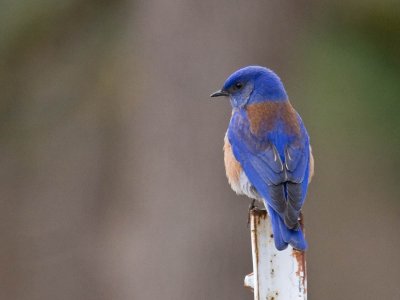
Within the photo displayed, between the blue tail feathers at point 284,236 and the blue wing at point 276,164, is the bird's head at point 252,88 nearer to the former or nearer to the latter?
the blue wing at point 276,164

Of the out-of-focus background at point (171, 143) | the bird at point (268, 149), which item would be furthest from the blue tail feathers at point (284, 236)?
the out-of-focus background at point (171, 143)

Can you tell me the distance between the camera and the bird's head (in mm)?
6664

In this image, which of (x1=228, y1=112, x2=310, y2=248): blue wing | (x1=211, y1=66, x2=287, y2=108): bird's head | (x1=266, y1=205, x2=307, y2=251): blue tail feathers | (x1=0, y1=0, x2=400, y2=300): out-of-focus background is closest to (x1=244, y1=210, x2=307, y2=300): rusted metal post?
(x1=266, y1=205, x2=307, y2=251): blue tail feathers

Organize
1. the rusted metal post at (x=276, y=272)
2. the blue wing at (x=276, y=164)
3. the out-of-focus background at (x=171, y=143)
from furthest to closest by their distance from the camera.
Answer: the out-of-focus background at (x=171, y=143), the blue wing at (x=276, y=164), the rusted metal post at (x=276, y=272)

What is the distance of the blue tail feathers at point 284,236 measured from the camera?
188 inches

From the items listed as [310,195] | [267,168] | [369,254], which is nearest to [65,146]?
[310,195]

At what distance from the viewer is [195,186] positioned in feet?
27.5

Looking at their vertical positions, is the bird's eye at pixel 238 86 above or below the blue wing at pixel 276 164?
above

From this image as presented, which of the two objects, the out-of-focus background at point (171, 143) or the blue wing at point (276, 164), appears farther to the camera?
the out-of-focus background at point (171, 143)

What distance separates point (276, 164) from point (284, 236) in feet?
3.45

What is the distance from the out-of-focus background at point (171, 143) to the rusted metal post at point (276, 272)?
351 cm

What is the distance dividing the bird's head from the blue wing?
0.64 feet

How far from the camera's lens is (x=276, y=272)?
4559 mm

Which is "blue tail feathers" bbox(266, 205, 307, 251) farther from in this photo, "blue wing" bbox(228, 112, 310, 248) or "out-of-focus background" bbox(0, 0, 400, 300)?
"out-of-focus background" bbox(0, 0, 400, 300)
